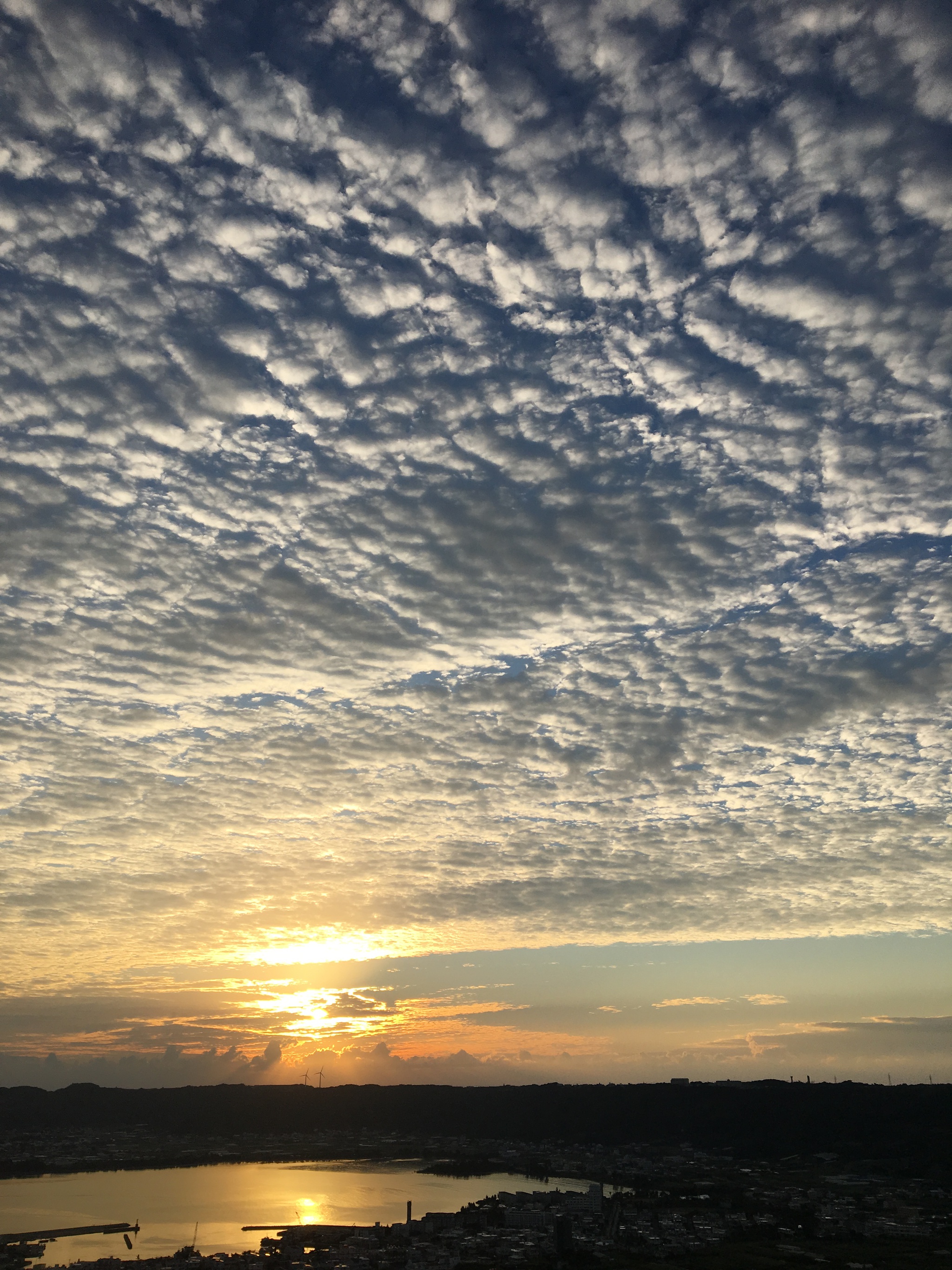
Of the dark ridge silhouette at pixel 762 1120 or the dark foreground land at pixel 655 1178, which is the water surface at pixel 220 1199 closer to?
the dark foreground land at pixel 655 1178

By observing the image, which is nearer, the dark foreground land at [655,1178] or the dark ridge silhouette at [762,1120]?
the dark foreground land at [655,1178]

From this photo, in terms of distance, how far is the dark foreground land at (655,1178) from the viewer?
65375 mm

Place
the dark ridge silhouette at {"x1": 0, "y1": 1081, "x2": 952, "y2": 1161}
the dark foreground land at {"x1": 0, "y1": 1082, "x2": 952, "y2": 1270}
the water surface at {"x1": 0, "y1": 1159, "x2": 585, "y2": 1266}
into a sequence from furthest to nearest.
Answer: the dark ridge silhouette at {"x1": 0, "y1": 1081, "x2": 952, "y2": 1161} < the water surface at {"x1": 0, "y1": 1159, "x2": 585, "y2": 1266} < the dark foreground land at {"x1": 0, "y1": 1082, "x2": 952, "y2": 1270}

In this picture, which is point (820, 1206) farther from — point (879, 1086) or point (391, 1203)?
point (879, 1086)

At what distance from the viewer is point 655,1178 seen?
11781 centimetres

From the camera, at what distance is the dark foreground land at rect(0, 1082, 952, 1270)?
65.4 m

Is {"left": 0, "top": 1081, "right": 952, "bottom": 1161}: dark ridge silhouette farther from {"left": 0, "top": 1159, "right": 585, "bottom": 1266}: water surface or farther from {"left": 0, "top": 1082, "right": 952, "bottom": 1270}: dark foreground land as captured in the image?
{"left": 0, "top": 1159, "right": 585, "bottom": 1266}: water surface

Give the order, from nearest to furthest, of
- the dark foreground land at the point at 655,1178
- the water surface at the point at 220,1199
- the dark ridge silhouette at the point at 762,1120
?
1. the dark foreground land at the point at 655,1178
2. the water surface at the point at 220,1199
3. the dark ridge silhouette at the point at 762,1120

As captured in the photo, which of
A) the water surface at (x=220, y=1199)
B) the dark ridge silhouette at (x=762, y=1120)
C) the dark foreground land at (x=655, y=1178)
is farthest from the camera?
the dark ridge silhouette at (x=762, y=1120)

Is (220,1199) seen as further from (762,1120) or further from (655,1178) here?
(762,1120)

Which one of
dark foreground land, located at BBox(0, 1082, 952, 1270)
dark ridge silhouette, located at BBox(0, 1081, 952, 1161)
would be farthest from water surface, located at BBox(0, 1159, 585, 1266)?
dark ridge silhouette, located at BBox(0, 1081, 952, 1161)

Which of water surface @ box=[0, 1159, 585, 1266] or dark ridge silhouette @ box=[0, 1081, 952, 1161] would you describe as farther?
dark ridge silhouette @ box=[0, 1081, 952, 1161]

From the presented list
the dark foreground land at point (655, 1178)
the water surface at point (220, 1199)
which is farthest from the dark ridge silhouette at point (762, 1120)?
the water surface at point (220, 1199)

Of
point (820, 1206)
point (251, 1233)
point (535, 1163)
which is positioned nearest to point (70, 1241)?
point (251, 1233)
